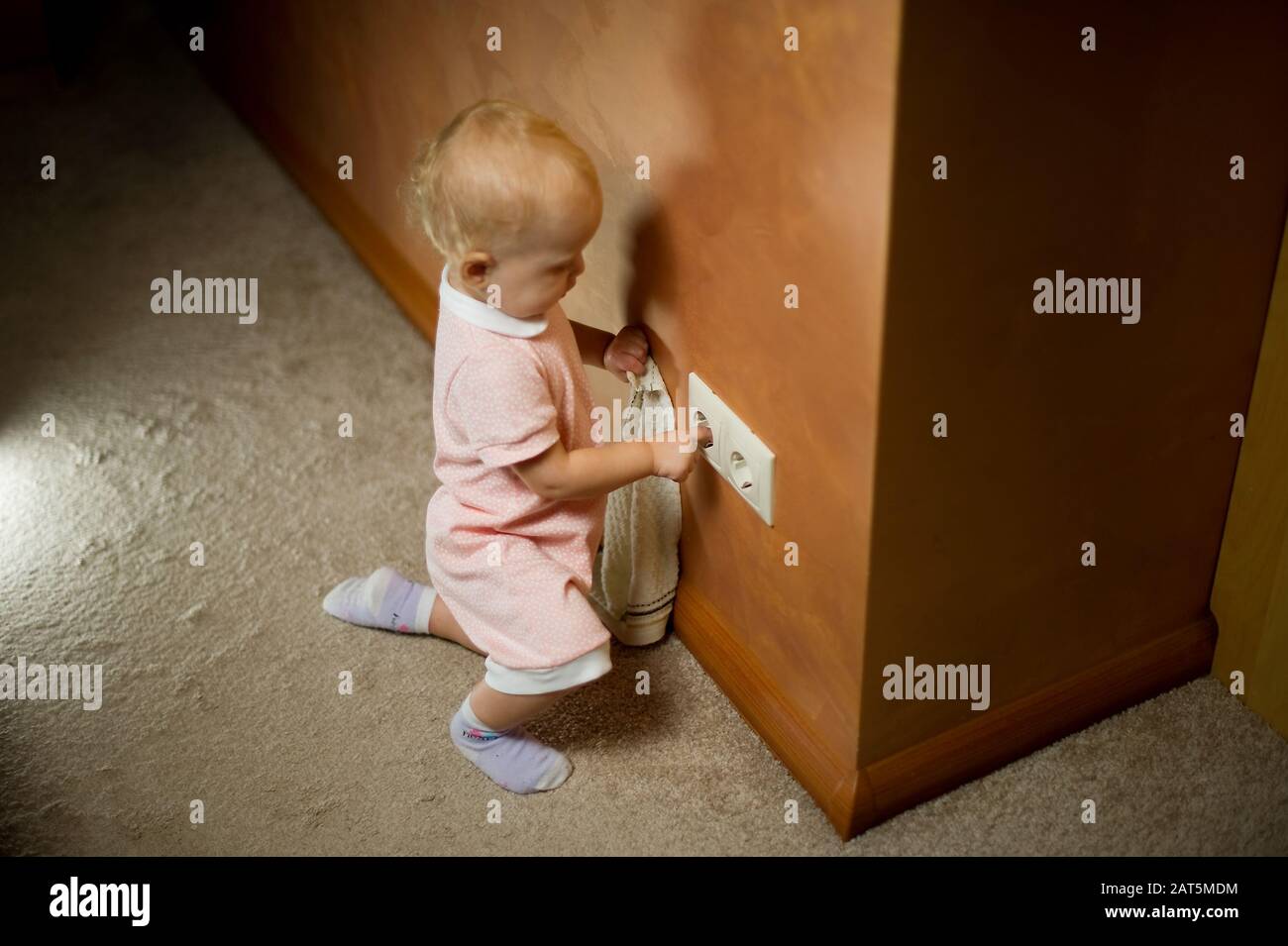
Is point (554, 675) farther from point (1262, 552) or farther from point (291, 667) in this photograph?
point (1262, 552)

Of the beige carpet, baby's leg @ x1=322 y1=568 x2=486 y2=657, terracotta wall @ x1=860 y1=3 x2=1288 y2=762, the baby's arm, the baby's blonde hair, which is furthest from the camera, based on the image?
baby's leg @ x1=322 y1=568 x2=486 y2=657

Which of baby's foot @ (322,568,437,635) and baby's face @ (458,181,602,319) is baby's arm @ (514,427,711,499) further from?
baby's foot @ (322,568,437,635)

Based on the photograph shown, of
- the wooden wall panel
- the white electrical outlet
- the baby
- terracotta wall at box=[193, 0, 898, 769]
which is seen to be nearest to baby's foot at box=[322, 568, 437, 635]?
the baby

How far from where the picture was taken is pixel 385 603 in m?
1.60

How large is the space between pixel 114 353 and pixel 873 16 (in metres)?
1.52

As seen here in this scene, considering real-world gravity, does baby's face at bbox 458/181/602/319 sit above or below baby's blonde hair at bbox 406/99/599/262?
below

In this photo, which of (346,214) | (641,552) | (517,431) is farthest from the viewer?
(346,214)

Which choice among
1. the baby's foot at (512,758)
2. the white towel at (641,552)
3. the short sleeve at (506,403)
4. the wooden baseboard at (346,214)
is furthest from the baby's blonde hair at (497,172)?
the wooden baseboard at (346,214)

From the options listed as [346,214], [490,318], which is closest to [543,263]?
[490,318]

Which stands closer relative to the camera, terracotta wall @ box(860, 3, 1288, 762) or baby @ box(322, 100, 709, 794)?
terracotta wall @ box(860, 3, 1288, 762)

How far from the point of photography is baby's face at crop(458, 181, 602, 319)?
1.17 meters

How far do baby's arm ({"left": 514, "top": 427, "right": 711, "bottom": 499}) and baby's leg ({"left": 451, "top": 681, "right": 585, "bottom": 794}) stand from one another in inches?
9.3

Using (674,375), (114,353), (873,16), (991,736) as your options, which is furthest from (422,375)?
(873,16)

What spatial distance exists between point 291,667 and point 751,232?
30.8 inches
